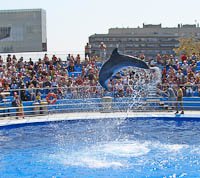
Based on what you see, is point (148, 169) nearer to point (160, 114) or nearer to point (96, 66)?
point (160, 114)

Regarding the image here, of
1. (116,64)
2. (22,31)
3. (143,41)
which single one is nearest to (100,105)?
(116,64)

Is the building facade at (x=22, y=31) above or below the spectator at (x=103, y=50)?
above

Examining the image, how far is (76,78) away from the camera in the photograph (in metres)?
20.7

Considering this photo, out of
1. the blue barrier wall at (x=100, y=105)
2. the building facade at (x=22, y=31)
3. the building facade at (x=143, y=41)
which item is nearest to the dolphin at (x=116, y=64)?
the blue barrier wall at (x=100, y=105)

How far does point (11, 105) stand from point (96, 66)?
5829 mm

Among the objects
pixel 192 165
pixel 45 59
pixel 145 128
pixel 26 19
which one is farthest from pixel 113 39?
pixel 192 165

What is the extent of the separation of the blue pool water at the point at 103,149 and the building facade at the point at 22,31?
2342cm

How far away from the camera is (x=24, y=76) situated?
70.5 ft

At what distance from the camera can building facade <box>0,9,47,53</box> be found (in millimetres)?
40031

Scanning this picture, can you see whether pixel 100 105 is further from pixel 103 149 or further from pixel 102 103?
pixel 103 149

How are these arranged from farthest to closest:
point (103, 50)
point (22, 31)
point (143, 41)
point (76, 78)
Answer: point (143, 41) → point (22, 31) → point (103, 50) → point (76, 78)

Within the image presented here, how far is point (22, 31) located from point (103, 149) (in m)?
29.2

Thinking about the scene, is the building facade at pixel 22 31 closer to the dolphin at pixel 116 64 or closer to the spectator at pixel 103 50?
the spectator at pixel 103 50

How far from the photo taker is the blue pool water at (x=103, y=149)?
1094 cm
